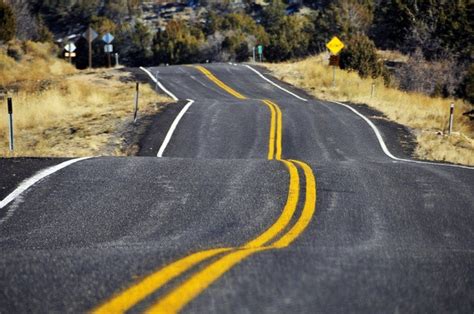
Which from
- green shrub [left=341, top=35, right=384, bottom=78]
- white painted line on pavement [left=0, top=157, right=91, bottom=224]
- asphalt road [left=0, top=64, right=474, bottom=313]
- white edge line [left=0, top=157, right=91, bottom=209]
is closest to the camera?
asphalt road [left=0, top=64, right=474, bottom=313]

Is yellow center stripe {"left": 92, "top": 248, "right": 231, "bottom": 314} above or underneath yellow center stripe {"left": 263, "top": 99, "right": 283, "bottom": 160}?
above

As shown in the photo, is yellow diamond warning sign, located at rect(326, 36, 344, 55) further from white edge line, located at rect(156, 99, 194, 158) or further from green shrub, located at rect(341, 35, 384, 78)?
white edge line, located at rect(156, 99, 194, 158)

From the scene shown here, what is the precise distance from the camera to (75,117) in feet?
71.2

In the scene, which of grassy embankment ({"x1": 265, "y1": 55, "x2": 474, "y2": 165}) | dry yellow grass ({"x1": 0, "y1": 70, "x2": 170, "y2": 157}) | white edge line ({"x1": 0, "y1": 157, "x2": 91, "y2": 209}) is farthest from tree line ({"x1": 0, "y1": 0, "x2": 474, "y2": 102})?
white edge line ({"x1": 0, "y1": 157, "x2": 91, "y2": 209})

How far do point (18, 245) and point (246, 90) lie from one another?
2976 cm

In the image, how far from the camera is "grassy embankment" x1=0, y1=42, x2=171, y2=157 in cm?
1764

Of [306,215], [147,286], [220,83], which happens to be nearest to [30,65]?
[220,83]

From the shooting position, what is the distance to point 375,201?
7680 millimetres

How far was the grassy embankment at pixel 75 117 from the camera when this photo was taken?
1764cm

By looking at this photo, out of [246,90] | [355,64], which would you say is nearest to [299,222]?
[246,90]

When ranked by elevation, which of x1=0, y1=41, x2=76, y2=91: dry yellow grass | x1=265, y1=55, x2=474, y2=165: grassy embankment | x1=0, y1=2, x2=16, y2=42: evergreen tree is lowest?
x1=265, y1=55, x2=474, y2=165: grassy embankment

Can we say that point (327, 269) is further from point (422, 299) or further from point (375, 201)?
point (375, 201)

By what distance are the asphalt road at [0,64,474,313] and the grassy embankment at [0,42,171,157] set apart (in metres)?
5.54

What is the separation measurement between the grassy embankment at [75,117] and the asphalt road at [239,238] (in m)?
5.54
